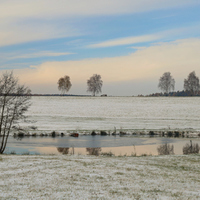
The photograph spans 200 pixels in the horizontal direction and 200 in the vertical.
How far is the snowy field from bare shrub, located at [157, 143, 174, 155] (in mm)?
14212

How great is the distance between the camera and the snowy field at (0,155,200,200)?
11.9 m

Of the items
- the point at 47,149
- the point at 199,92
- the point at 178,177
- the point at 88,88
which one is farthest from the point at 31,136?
the point at 199,92

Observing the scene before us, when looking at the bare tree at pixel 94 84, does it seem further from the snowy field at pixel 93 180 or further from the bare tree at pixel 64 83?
the snowy field at pixel 93 180

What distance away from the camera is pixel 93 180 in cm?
1399

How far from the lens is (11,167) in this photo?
1619 cm

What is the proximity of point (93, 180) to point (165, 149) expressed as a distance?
24.4m

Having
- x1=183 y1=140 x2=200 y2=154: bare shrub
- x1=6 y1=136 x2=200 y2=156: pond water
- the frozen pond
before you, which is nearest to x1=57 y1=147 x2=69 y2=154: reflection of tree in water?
x1=6 y1=136 x2=200 y2=156: pond water

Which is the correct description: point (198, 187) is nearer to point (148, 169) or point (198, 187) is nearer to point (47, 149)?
point (148, 169)

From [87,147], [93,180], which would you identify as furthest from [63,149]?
[93,180]

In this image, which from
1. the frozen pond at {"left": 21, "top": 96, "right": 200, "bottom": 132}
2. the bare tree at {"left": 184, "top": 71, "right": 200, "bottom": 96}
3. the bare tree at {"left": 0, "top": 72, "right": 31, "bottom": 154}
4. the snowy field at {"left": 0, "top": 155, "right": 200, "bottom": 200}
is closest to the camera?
the snowy field at {"left": 0, "top": 155, "right": 200, "bottom": 200}

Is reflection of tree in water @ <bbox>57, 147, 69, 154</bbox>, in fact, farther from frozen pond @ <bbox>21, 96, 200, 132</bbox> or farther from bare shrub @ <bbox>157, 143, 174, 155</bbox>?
bare shrub @ <bbox>157, 143, 174, 155</bbox>

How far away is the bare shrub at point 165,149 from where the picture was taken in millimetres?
33281

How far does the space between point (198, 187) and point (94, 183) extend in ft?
17.6

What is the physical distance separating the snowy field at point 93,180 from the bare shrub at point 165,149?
1421cm
